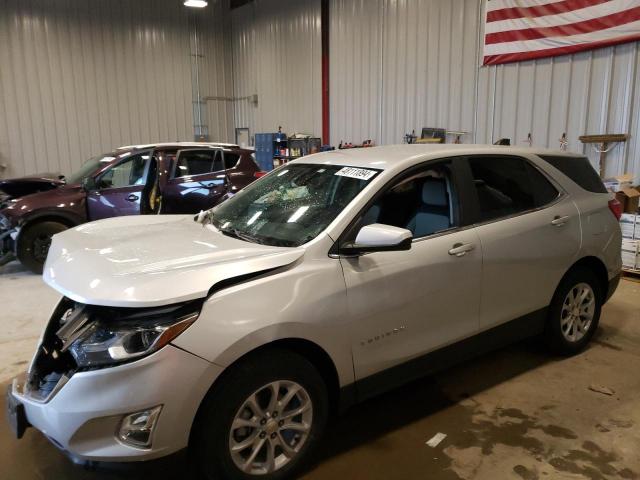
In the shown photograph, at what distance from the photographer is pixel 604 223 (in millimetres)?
3537

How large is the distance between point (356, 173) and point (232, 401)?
1.34m

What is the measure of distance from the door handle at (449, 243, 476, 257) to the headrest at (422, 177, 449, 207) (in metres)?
0.29

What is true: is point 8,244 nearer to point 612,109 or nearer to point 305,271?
point 305,271

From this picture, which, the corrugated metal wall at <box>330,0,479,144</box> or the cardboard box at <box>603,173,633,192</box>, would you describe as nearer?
the cardboard box at <box>603,173,633,192</box>

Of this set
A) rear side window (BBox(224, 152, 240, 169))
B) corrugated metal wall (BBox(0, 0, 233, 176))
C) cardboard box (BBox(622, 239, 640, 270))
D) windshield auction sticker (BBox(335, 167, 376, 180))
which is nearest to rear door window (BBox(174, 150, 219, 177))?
rear side window (BBox(224, 152, 240, 169))

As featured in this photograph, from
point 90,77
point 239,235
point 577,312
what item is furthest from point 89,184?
point 90,77

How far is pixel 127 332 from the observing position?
6.15 feet

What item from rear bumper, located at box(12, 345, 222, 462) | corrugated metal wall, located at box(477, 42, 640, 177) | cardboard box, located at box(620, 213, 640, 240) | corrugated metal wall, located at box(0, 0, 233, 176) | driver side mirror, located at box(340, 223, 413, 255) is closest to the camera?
rear bumper, located at box(12, 345, 222, 462)

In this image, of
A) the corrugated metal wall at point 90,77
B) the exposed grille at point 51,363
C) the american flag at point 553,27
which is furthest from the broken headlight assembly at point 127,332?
the corrugated metal wall at point 90,77

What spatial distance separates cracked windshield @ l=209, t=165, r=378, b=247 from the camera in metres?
2.45

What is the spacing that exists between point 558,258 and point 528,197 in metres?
0.45

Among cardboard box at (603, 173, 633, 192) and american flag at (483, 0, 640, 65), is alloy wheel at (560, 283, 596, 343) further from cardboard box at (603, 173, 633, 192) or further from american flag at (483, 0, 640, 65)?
american flag at (483, 0, 640, 65)

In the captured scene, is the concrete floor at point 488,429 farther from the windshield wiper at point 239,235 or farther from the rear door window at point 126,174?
the rear door window at point 126,174

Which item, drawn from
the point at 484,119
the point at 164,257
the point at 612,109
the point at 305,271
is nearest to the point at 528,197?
the point at 305,271
